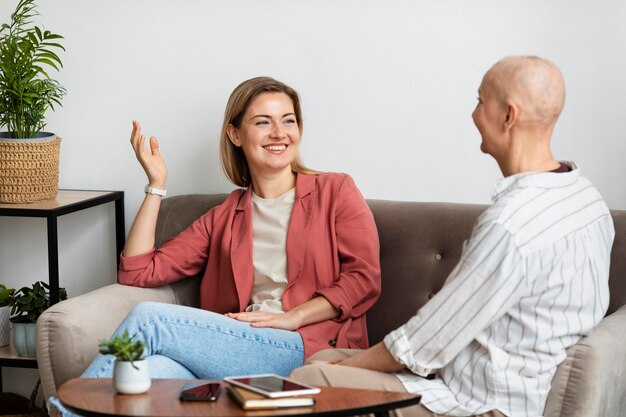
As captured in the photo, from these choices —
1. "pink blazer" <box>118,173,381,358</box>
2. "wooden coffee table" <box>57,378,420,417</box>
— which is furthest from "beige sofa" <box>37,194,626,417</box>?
"wooden coffee table" <box>57,378,420,417</box>

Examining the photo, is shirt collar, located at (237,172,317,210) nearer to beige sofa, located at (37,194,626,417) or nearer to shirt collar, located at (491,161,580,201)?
beige sofa, located at (37,194,626,417)

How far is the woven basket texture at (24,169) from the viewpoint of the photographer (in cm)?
283

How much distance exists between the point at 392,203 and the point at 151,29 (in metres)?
1.07

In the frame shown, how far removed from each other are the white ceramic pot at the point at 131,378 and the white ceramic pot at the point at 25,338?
128 cm

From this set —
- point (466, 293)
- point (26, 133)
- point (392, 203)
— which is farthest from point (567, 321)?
point (26, 133)

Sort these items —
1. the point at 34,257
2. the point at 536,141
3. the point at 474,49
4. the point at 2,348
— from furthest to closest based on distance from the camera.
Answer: the point at 34,257 < the point at 2,348 < the point at 474,49 < the point at 536,141

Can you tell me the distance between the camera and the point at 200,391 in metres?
1.70

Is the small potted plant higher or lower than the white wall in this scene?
lower

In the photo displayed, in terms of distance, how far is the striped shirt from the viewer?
1.75 metres

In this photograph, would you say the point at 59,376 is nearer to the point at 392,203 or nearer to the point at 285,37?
the point at 392,203

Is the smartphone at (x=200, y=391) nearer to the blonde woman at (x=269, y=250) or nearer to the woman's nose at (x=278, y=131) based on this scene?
the blonde woman at (x=269, y=250)

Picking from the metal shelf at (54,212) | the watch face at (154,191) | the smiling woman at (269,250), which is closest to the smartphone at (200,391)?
the smiling woman at (269,250)

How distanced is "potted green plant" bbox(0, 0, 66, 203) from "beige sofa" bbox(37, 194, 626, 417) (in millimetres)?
405

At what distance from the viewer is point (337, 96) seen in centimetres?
296
